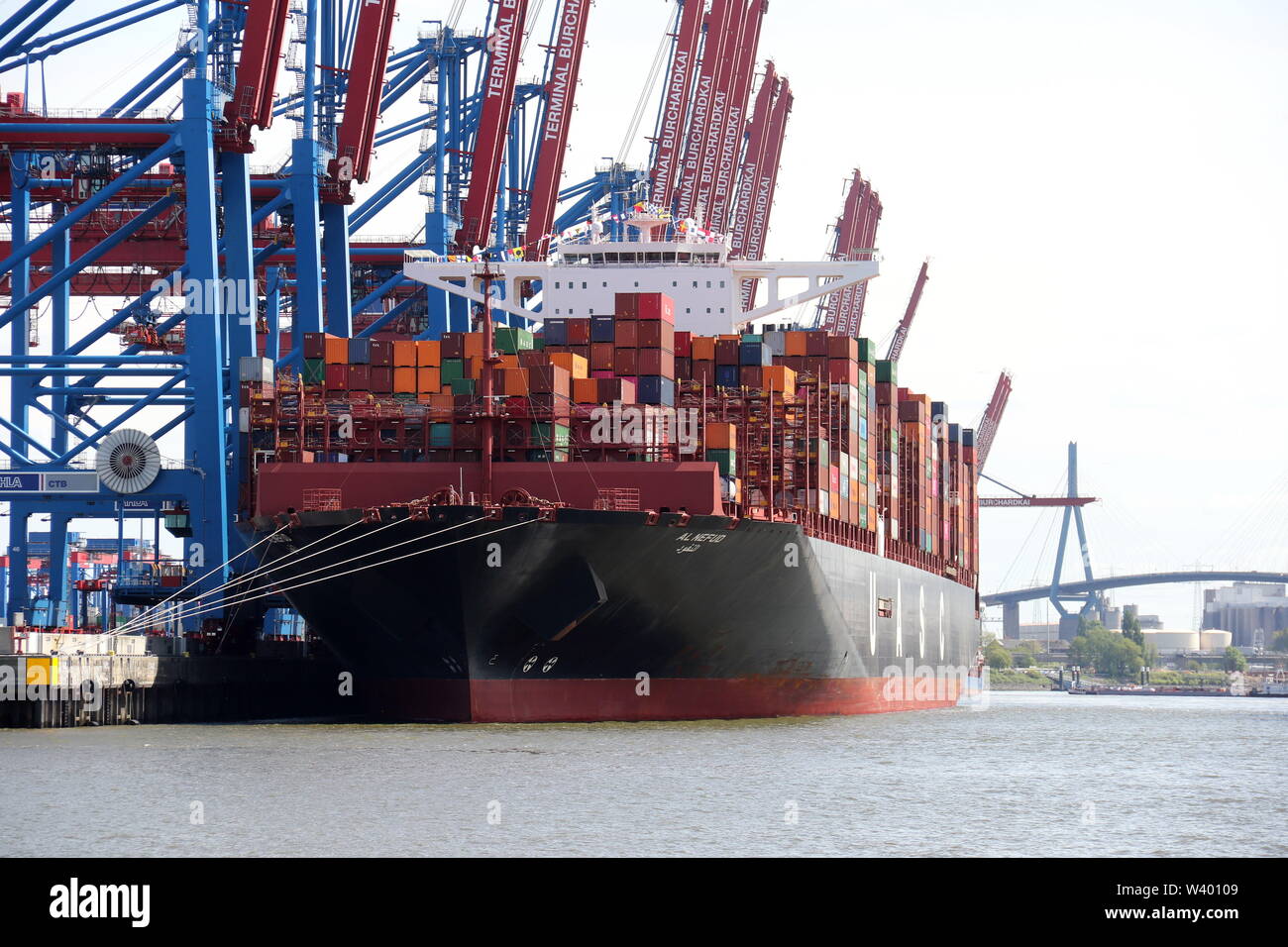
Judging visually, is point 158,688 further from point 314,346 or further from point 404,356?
point 404,356

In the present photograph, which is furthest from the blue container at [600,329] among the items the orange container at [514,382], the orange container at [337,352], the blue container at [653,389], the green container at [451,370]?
the orange container at [337,352]

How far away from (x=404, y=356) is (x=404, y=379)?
1.84 feet

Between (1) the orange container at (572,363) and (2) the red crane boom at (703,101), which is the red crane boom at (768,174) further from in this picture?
(1) the orange container at (572,363)

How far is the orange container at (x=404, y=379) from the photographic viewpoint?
41.3 meters

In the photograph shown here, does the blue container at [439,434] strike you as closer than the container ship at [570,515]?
No

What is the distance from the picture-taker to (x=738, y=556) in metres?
39.4

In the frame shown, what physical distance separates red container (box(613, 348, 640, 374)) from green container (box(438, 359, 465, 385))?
3594 millimetres

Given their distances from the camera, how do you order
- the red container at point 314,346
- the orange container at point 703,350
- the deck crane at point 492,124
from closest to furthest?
the red container at point 314,346 → the orange container at point 703,350 → the deck crane at point 492,124

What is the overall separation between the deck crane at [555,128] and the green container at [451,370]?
27.5 m
